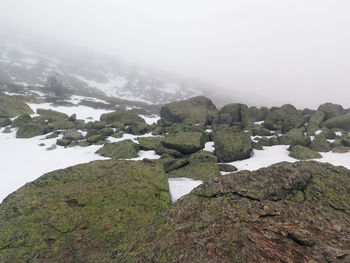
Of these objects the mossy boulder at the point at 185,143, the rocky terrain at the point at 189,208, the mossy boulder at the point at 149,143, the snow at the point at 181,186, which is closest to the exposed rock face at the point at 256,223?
the rocky terrain at the point at 189,208

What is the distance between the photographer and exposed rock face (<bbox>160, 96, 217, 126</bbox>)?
24938 mm

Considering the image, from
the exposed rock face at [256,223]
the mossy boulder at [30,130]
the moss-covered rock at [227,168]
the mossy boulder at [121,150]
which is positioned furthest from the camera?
the mossy boulder at [30,130]

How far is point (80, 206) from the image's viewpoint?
695cm

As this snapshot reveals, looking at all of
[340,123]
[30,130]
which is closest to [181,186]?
[340,123]

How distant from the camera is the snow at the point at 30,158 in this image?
1146cm

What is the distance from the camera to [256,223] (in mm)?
3646

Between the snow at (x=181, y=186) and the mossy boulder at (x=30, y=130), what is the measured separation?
17353mm

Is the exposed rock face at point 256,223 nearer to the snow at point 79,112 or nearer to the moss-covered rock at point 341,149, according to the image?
the moss-covered rock at point 341,149

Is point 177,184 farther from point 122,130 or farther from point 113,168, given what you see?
point 122,130

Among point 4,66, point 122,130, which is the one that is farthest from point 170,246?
point 4,66

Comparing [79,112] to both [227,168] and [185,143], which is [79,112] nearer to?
[185,143]

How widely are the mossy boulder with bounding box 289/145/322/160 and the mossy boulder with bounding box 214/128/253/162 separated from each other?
106 inches

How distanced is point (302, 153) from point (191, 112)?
50.7 feet

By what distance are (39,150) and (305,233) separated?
743 inches
